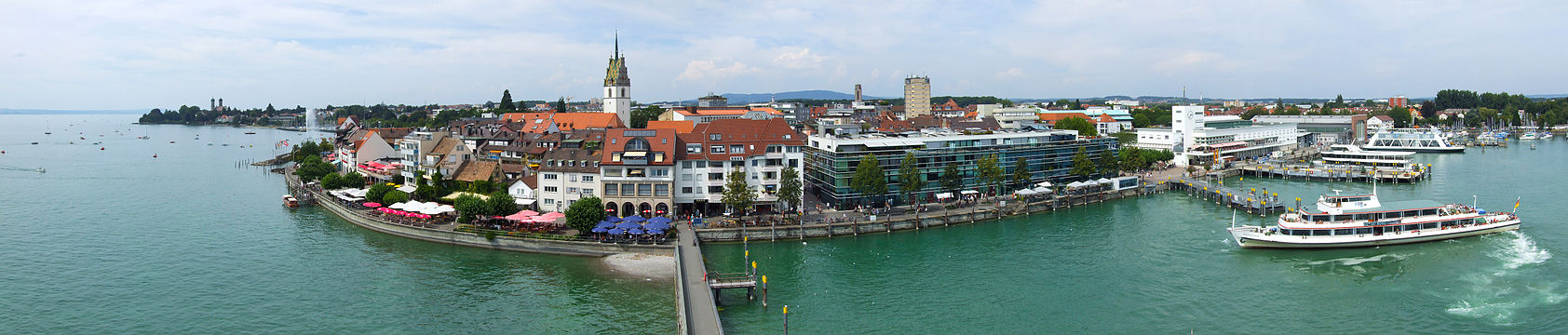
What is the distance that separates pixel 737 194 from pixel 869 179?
706cm

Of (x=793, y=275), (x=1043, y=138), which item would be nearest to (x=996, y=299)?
(x=793, y=275)

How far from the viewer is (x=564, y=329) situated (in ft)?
81.4

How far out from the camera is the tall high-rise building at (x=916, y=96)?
136625 mm

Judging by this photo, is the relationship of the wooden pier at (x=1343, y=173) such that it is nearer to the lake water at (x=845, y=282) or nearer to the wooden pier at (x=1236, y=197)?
the wooden pier at (x=1236, y=197)

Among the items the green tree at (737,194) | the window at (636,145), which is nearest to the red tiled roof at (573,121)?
the window at (636,145)

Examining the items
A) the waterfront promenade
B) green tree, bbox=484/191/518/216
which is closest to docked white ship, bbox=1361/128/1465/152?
the waterfront promenade

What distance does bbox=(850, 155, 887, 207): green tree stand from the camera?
1699 inches


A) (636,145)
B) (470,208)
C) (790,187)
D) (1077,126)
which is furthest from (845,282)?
(1077,126)

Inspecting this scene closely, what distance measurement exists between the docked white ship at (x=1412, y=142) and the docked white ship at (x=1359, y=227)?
62363 mm

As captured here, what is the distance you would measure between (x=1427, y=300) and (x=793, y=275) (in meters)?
19.1

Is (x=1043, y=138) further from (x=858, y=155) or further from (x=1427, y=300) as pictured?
(x=1427, y=300)

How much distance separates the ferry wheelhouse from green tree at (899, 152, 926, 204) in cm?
4047

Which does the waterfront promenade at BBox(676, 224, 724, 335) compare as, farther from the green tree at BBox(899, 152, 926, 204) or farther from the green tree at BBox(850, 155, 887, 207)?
the green tree at BBox(899, 152, 926, 204)

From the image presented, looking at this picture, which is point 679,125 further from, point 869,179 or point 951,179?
point 869,179
